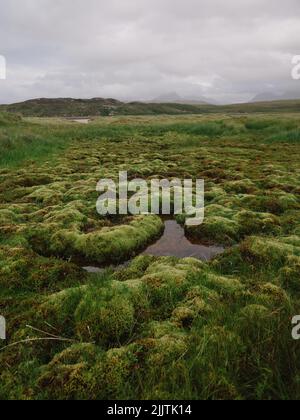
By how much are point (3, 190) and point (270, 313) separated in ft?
40.3

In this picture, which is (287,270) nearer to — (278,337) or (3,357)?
(278,337)

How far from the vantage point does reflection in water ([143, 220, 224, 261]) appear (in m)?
7.98

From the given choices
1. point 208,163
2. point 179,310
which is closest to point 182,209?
point 179,310

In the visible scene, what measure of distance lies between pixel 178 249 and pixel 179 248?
0.07 meters

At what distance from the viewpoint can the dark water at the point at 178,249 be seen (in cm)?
787

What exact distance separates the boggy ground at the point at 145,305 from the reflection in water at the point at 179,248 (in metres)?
0.33

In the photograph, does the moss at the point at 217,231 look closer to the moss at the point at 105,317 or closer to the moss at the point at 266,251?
the moss at the point at 266,251

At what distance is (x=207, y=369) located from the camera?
147 inches

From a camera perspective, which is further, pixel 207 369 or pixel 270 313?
pixel 270 313

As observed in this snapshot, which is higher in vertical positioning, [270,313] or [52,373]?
[270,313]

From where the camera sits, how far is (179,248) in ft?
27.6

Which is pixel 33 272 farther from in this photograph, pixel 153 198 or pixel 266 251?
pixel 153 198

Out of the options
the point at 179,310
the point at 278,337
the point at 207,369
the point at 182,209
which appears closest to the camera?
the point at 207,369
